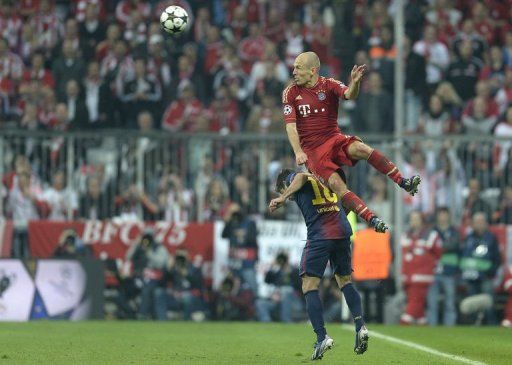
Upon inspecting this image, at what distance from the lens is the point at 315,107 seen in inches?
492

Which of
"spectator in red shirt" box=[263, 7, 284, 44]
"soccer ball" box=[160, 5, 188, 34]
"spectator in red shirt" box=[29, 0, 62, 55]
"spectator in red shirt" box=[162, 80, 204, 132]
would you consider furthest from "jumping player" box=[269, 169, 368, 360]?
"spectator in red shirt" box=[29, 0, 62, 55]

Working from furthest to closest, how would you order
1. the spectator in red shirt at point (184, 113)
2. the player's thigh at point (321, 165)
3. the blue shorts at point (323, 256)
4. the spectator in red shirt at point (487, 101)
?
1. the spectator in red shirt at point (184, 113)
2. the spectator in red shirt at point (487, 101)
3. the player's thigh at point (321, 165)
4. the blue shorts at point (323, 256)

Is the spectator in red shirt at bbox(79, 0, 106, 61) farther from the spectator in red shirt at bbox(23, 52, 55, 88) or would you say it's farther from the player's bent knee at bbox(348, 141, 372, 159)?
the player's bent knee at bbox(348, 141, 372, 159)

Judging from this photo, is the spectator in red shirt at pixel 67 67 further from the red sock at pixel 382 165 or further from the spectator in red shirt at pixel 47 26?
the red sock at pixel 382 165

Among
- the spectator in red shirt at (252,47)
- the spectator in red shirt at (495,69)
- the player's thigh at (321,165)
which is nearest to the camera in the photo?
the player's thigh at (321,165)

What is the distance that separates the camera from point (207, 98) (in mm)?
25641

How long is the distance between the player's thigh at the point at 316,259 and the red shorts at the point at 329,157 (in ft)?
2.18

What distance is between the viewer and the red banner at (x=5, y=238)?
22.9m

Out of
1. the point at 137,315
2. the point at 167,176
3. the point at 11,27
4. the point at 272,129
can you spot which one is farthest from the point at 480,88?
the point at 11,27

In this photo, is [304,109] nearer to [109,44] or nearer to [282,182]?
[282,182]

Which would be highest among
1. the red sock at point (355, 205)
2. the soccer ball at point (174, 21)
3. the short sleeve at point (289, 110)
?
the soccer ball at point (174, 21)

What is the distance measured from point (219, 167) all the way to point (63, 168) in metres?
2.84

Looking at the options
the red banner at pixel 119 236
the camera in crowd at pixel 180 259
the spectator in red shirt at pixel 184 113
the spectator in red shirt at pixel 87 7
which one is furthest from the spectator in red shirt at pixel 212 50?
the camera in crowd at pixel 180 259

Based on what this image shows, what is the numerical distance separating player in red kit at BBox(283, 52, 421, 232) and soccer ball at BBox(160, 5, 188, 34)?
3.39 m
